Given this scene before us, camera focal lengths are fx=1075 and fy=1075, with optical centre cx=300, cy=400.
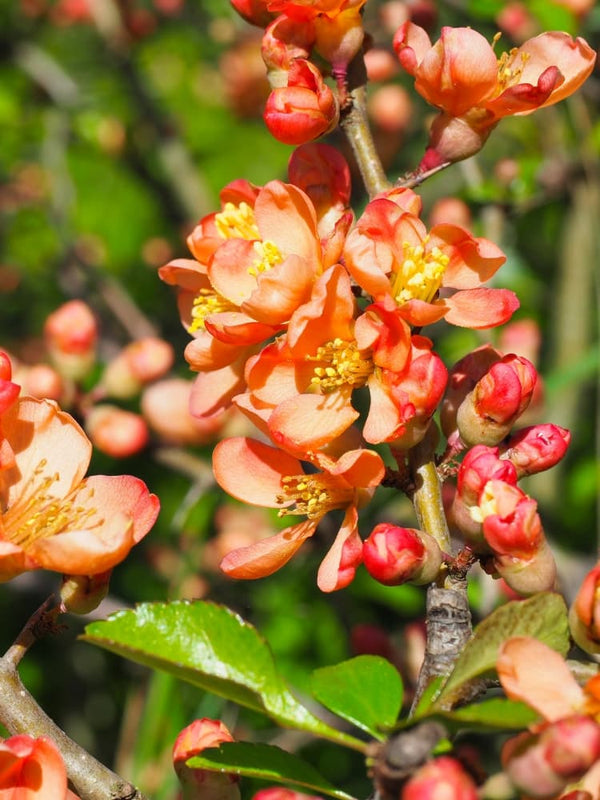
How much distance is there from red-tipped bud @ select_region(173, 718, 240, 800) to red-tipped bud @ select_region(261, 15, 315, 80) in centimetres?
→ 71

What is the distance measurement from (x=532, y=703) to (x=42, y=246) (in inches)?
128

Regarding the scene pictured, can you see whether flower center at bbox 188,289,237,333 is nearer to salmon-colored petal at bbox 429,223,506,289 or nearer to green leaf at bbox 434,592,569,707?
salmon-colored petal at bbox 429,223,506,289

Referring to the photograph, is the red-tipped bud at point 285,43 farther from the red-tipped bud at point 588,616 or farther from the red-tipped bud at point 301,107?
the red-tipped bud at point 588,616

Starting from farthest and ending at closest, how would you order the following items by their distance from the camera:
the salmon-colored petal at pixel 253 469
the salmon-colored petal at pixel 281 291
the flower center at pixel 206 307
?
the flower center at pixel 206 307 < the salmon-colored petal at pixel 253 469 < the salmon-colored petal at pixel 281 291

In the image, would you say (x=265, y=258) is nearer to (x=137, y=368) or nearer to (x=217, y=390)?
(x=217, y=390)

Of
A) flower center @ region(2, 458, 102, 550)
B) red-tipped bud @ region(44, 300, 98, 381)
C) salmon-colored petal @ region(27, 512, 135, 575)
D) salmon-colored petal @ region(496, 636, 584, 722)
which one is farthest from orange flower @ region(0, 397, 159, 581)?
red-tipped bud @ region(44, 300, 98, 381)

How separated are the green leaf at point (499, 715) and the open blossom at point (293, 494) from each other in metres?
0.30

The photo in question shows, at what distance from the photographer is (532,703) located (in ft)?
2.61

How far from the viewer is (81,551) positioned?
0.97 metres

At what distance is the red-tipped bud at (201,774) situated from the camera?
1.09m

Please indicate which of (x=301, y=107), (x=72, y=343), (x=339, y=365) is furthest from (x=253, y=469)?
(x=72, y=343)

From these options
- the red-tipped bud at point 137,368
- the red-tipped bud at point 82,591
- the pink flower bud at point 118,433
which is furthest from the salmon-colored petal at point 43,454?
the red-tipped bud at point 137,368

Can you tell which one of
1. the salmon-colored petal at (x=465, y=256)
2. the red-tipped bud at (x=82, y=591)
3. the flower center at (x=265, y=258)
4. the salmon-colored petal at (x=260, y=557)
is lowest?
the salmon-colored petal at (x=260, y=557)

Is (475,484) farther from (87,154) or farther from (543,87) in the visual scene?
(87,154)
